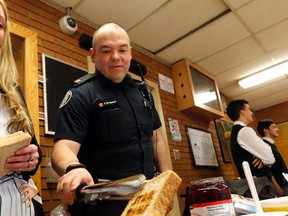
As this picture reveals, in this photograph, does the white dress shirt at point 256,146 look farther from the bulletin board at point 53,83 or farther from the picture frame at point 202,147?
the bulletin board at point 53,83

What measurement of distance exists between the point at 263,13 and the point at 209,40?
690 mm

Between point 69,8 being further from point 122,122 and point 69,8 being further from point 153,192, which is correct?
point 153,192

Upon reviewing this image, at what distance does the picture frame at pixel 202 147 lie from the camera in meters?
3.71

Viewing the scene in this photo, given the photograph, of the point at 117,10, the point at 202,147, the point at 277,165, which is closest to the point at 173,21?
the point at 117,10

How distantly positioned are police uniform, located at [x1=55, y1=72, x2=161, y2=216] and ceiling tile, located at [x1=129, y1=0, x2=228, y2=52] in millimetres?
1701

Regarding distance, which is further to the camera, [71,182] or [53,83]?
[53,83]

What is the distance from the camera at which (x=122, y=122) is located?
1351 millimetres

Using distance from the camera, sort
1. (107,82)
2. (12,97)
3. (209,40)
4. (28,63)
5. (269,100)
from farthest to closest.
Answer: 1. (269,100)
2. (209,40)
3. (28,63)
4. (107,82)
5. (12,97)

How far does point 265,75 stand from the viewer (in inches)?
190

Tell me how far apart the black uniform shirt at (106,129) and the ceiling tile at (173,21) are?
171 centimetres

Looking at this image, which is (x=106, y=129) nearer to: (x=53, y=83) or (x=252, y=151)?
(x=53, y=83)

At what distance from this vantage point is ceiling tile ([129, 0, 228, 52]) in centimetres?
284

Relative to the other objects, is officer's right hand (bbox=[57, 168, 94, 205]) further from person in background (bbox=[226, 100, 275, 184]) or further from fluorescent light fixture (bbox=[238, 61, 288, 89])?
fluorescent light fixture (bbox=[238, 61, 288, 89])

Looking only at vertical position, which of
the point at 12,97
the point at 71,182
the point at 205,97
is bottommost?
the point at 71,182
